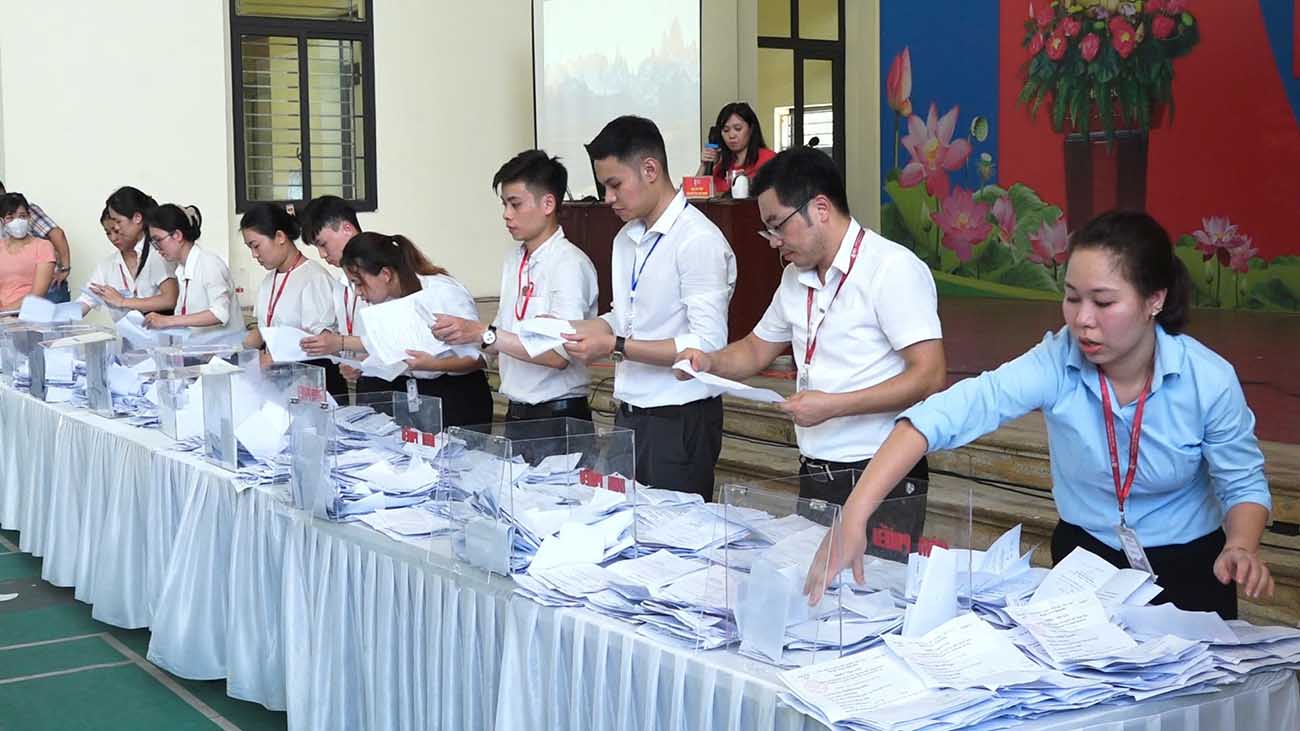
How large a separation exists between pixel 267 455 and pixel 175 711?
69 cm

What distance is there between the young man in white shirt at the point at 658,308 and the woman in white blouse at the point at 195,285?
235cm

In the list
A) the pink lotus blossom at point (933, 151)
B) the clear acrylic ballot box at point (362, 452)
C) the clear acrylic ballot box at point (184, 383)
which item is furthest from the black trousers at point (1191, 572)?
the pink lotus blossom at point (933, 151)

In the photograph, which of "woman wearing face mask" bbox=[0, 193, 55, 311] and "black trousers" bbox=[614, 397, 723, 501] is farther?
"woman wearing face mask" bbox=[0, 193, 55, 311]

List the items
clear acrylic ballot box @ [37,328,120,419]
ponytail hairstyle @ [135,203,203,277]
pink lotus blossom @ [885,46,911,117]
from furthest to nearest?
pink lotus blossom @ [885,46,911,117] < ponytail hairstyle @ [135,203,203,277] < clear acrylic ballot box @ [37,328,120,419]

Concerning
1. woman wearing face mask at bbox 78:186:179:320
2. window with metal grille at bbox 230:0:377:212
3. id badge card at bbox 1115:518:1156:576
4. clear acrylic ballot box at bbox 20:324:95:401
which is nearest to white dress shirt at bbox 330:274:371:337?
clear acrylic ballot box at bbox 20:324:95:401

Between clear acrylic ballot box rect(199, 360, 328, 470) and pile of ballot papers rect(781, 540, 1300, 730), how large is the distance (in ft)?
5.67

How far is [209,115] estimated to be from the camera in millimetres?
9109

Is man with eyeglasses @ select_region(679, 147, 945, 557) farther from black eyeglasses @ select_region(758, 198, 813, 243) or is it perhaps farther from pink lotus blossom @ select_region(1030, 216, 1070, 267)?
pink lotus blossom @ select_region(1030, 216, 1070, 267)

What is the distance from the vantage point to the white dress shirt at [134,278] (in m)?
5.59

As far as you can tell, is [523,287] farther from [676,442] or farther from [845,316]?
[845,316]

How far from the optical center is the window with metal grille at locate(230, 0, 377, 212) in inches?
379

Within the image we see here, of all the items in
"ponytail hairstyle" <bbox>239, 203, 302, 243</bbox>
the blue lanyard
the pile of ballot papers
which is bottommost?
the pile of ballot papers

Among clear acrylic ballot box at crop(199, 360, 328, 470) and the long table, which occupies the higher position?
clear acrylic ballot box at crop(199, 360, 328, 470)

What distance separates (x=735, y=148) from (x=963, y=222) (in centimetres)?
360
